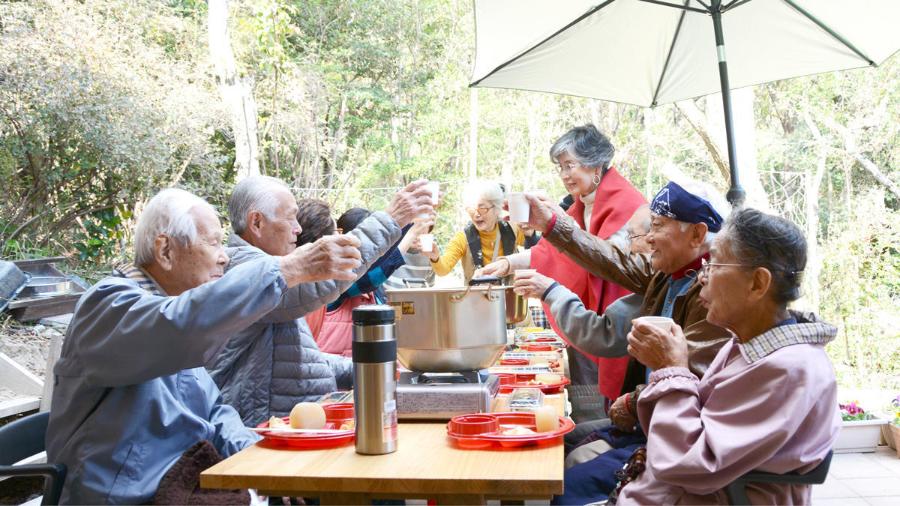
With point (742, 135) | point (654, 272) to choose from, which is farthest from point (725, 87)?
point (742, 135)

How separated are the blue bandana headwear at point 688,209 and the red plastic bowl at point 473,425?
85 centimetres

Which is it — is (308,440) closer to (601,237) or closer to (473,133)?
(601,237)

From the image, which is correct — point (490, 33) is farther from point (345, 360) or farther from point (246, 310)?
point (246, 310)

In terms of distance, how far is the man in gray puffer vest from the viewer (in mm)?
2057

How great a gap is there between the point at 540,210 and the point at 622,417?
0.77 m

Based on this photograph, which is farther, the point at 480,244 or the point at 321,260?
the point at 480,244

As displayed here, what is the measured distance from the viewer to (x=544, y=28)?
3.36 meters

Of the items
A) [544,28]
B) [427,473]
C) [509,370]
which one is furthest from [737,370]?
[544,28]

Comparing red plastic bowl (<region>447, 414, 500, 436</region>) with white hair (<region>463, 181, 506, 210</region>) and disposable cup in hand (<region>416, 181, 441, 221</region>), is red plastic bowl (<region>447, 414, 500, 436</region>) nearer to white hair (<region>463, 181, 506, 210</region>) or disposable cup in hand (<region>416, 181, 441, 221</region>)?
disposable cup in hand (<region>416, 181, 441, 221</region>)

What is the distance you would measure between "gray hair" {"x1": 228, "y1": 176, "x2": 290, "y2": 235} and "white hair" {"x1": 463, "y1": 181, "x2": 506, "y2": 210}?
1417 millimetres

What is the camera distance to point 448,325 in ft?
5.65

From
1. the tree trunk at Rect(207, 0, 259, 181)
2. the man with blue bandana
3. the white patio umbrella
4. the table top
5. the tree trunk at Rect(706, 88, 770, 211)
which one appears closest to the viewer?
the table top

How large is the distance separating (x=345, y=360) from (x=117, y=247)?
19.7ft

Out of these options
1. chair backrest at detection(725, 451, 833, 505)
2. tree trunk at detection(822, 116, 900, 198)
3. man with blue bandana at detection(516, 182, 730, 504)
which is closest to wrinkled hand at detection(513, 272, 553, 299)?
man with blue bandana at detection(516, 182, 730, 504)
